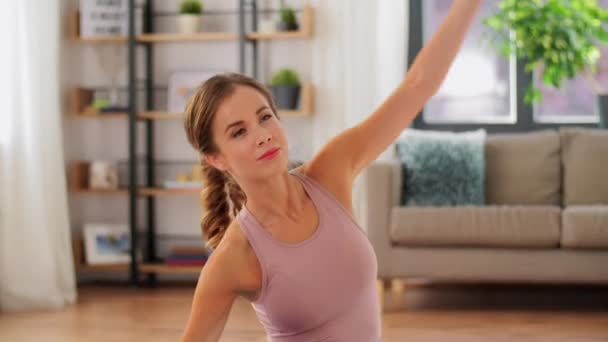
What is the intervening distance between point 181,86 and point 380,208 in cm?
165

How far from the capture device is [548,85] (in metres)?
5.47

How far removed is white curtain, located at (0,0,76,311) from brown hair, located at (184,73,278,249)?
3.47 m

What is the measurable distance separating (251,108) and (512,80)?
4502 millimetres

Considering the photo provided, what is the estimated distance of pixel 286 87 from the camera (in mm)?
5273

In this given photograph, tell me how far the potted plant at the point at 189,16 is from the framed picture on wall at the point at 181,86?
0.93 feet

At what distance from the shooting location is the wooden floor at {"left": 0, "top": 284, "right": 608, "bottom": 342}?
4012 mm

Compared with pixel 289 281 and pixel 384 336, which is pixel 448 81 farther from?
pixel 289 281

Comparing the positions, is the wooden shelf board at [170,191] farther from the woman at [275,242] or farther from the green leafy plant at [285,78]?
the woman at [275,242]

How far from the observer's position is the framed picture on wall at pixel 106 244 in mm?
5508

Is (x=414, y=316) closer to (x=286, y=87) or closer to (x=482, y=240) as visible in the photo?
(x=482, y=240)

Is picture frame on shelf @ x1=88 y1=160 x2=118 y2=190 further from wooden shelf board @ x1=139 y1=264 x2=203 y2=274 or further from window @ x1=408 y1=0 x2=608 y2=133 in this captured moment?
window @ x1=408 y1=0 x2=608 y2=133

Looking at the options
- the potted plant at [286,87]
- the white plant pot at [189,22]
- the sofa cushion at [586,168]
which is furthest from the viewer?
the white plant pot at [189,22]

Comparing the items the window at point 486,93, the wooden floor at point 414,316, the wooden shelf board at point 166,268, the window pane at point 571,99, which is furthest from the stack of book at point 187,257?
the window pane at point 571,99

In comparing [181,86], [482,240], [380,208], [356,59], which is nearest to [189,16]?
[181,86]
